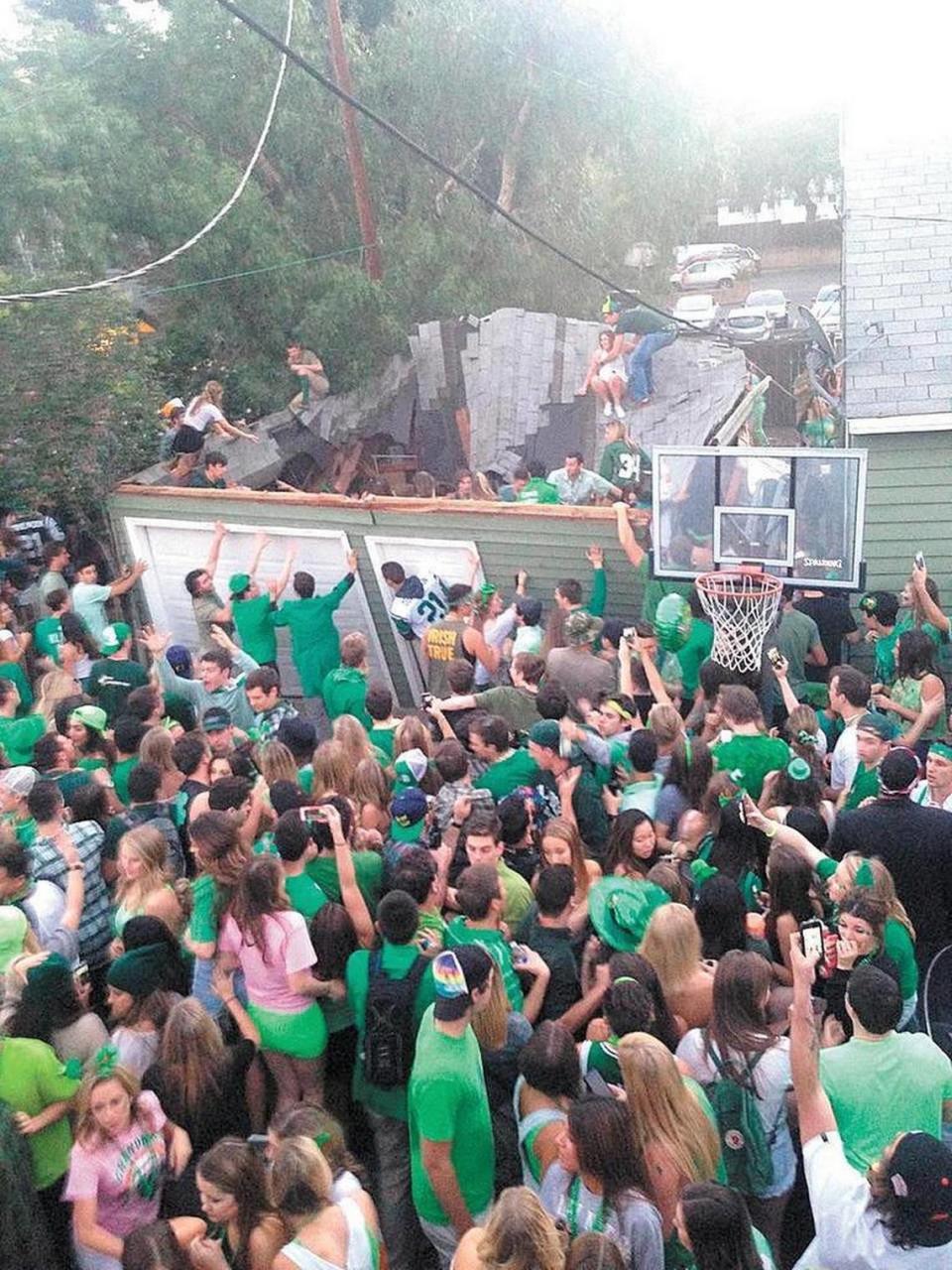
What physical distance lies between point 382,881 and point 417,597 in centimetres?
588

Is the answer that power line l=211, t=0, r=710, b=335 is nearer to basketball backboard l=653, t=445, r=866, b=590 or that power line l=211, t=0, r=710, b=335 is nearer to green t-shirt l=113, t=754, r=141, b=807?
basketball backboard l=653, t=445, r=866, b=590

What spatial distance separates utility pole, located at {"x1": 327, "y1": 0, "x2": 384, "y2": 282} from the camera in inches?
629

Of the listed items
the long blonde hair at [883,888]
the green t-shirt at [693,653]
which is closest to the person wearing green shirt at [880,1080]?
the long blonde hair at [883,888]

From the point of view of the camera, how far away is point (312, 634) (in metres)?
11.1

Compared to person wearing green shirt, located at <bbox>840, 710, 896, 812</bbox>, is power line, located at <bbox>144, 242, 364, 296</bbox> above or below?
above

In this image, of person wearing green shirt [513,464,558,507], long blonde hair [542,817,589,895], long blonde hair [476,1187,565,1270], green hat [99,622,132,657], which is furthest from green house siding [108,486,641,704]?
long blonde hair [476,1187,565,1270]

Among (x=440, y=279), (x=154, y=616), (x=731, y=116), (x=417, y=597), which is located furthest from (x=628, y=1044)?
(x=731, y=116)

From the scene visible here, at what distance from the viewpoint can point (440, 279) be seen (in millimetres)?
18609

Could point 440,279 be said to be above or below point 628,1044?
above

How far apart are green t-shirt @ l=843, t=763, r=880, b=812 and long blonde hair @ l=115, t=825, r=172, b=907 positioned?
317 cm

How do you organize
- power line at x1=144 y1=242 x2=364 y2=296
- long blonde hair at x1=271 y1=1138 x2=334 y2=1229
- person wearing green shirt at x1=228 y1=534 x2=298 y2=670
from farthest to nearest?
power line at x1=144 y1=242 x2=364 y2=296
person wearing green shirt at x1=228 y1=534 x2=298 y2=670
long blonde hair at x1=271 y1=1138 x2=334 y2=1229

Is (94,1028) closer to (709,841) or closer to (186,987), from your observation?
(186,987)

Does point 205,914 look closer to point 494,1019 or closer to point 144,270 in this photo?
point 494,1019

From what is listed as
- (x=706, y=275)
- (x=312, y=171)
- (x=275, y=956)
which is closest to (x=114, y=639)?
(x=275, y=956)
